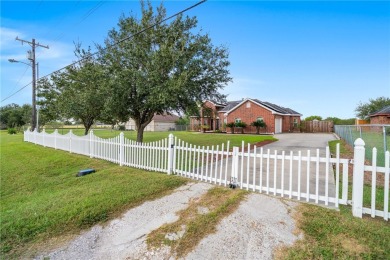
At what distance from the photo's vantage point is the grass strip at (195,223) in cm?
330

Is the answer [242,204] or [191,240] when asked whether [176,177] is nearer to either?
[242,204]

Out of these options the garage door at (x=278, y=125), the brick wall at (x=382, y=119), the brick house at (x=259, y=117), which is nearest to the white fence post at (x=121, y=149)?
the brick house at (x=259, y=117)

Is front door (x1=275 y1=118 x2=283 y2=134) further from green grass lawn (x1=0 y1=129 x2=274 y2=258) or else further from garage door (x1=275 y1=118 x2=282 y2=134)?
green grass lawn (x1=0 y1=129 x2=274 y2=258)

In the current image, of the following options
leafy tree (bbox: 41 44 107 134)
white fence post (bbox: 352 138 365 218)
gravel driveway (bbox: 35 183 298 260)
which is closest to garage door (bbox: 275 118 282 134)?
leafy tree (bbox: 41 44 107 134)

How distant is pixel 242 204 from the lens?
4.27m

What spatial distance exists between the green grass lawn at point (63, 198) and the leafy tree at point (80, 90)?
411 cm

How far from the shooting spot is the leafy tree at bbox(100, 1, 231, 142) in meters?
9.87

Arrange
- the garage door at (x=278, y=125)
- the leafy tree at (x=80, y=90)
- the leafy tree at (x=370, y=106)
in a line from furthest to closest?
the leafy tree at (x=370, y=106) → the garage door at (x=278, y=125) → the leafy tree at (x=80, y=90)

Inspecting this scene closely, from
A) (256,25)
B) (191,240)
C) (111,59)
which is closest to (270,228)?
(191,240)

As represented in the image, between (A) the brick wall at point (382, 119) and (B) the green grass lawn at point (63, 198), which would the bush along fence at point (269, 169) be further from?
(A) the brick wall at point (382, 119)

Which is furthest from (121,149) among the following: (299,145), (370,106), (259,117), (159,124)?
(370,106)

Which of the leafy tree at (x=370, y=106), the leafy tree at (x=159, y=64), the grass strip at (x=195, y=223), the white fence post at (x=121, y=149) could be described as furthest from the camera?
the leafy tree at (x=370, y=106)

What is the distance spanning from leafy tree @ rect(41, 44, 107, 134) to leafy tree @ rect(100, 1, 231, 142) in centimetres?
84

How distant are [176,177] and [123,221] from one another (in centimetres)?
225
